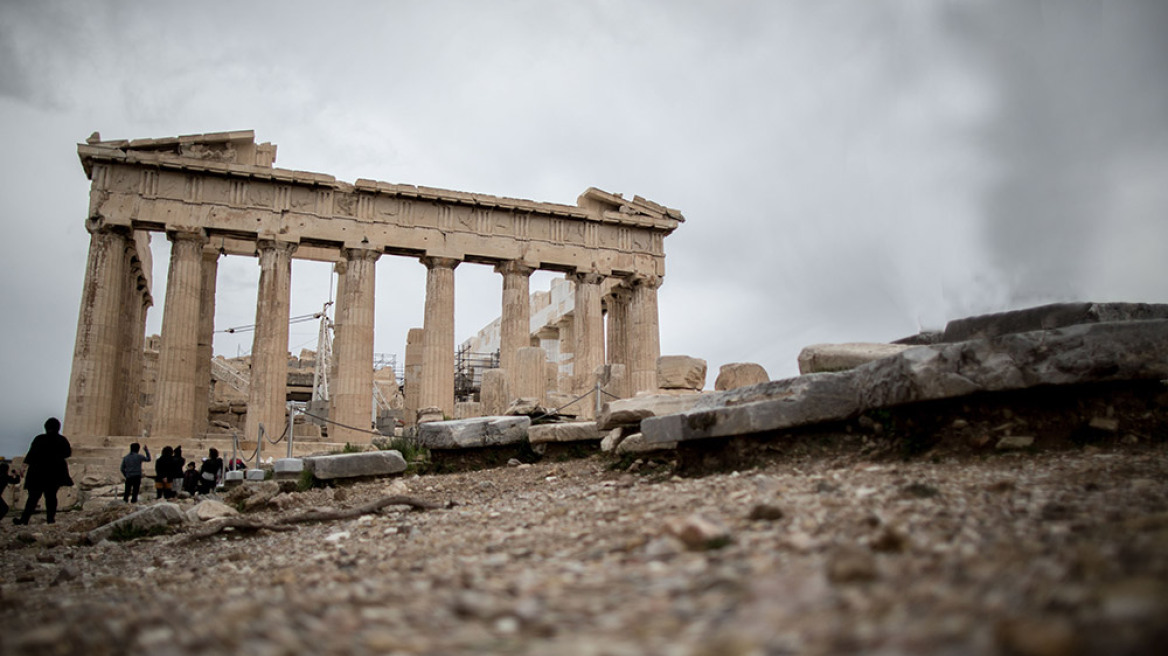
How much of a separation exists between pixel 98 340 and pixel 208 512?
1318cm

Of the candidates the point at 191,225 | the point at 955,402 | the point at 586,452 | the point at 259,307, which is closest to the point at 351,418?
the point at 259,307

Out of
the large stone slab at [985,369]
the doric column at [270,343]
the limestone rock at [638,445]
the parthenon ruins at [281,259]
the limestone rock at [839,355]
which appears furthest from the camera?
the doric column at [270,343]

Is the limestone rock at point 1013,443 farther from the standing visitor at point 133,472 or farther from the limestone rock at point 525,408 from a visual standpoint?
the standing visitor at point 133,472

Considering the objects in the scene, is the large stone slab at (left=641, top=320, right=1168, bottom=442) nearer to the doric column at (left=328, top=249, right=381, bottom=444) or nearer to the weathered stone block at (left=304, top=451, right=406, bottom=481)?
the weathered stone block at (left=304, top=451, right=406, bottom=481)

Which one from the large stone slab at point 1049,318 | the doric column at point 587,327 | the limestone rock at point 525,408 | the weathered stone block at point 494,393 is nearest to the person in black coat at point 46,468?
the limestone rock at point 525,408

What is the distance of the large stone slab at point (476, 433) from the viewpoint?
1158 centimetres

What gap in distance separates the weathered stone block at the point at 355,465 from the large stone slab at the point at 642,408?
11.9 feet

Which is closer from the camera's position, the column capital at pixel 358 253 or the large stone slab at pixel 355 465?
the large stone slab at pixel 355 465

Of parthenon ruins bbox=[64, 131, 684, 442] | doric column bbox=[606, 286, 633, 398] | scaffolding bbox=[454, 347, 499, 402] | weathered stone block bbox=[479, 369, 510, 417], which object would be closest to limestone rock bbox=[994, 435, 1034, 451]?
weathered stone block bbox=[479, 369, 510, 417]

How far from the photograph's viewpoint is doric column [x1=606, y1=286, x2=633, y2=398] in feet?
86.3

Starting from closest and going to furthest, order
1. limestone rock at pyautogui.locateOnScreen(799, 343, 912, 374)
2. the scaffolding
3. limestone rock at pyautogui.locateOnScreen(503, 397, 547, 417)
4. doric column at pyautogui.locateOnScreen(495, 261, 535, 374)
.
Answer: limestone rock at pyautogui.locateOnScreen(799, 343, 912, 374)
limestone rock at pyautogui.locateOnScreen(503, 397, 547, 417)
doric column at pyautogui.locateOnScreen(495, 261, 535, 374)
the scaffolding

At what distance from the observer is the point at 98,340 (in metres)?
19.3

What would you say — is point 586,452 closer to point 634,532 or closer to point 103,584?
point 103,584

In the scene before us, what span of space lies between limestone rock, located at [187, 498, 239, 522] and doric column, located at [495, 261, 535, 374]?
1379 cm
